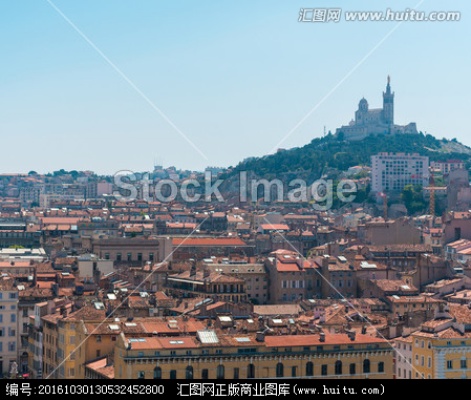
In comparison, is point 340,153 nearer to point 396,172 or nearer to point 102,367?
point 396,172

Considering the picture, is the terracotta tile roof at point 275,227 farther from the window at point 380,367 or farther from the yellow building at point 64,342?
the window at point 380,367

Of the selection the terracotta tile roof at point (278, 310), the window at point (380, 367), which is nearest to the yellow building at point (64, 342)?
the window at point (380, 367)

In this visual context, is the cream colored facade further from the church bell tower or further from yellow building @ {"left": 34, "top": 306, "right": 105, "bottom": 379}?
the church bell tower

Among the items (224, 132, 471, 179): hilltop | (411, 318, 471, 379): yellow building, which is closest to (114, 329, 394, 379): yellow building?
(411, 318, 471, 379): yellow building

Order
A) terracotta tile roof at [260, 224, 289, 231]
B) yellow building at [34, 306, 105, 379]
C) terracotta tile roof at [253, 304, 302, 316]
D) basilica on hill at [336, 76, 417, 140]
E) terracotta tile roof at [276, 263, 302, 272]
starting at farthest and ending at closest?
1. basilica on hill at [336, 76, 417, 140]
2. terracotta tile roof at [260, 224, 289, 231]
3. terracotta tile roof at [276, 263, 302, 272]
4. terracotta tile roof at [253, 304, 302, 316]
5. yellow building at [34, 306, 105, 379]

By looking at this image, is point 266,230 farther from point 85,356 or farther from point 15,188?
point 15,188

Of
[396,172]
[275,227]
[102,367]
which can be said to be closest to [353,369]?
[102,367]
